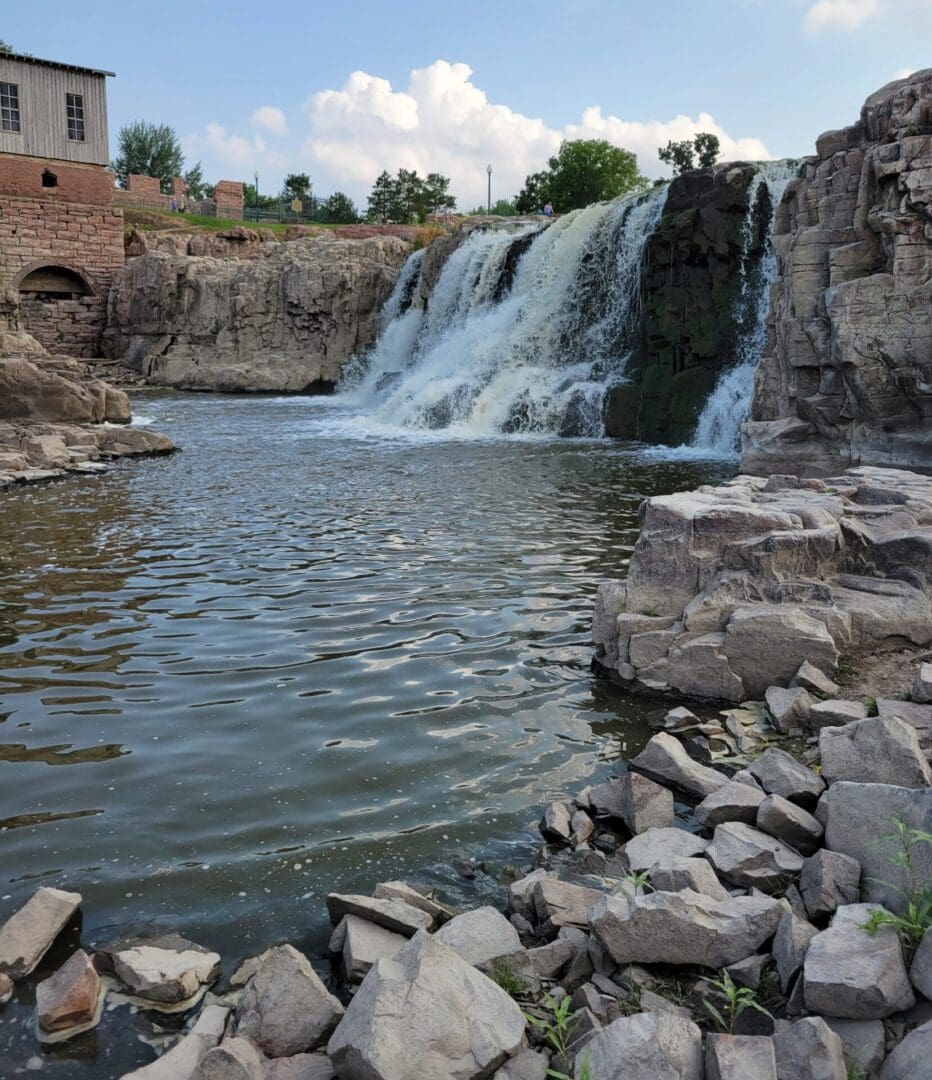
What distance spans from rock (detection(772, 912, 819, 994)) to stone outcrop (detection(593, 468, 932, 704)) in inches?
103

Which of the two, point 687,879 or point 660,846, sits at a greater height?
point 687,879

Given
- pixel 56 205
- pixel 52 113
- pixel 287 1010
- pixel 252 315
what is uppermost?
pixel 52 113

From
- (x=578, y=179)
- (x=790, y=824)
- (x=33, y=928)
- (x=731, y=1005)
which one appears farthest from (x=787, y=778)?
(x=578, y=179)

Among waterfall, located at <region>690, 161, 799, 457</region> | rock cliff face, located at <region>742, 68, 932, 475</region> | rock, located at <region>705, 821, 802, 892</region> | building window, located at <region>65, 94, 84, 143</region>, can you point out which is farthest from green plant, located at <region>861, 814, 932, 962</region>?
building window, located at <region>65, 94, 84, 143</region>

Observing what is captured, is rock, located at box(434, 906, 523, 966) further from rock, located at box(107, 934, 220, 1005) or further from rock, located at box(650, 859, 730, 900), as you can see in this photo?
rock, located at box(107, 934, 220, 1005)

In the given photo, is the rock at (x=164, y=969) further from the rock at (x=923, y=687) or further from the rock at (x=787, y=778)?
the rock at (x=923, y=687)

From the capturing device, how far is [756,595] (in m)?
5.71

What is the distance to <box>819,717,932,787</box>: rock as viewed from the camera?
11.9ft

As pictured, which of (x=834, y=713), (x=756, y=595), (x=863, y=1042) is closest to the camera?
(x=863, y=1042)

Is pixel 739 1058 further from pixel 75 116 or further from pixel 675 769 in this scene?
pixel 75 116

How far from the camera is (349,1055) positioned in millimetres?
2424

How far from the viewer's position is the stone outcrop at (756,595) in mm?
5402

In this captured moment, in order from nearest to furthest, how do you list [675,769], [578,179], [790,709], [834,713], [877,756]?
[877,756] < [675,769] < [834,713] < [790,709] < [578,179]

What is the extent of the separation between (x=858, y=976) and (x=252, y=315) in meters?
34.8
